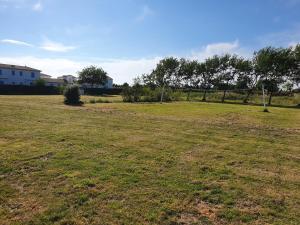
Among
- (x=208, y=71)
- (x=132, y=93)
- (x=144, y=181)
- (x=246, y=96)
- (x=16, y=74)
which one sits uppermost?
(x=208, y=71)

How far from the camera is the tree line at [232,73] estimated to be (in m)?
32.8

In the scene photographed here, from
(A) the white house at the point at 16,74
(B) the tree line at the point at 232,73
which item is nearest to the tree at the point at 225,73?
(B) the tree line at the point at 232,73

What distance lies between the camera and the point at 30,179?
166 inches

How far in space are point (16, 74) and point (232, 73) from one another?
137 feet

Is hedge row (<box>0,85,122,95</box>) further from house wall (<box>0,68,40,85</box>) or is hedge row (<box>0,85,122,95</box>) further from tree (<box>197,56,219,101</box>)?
tree (<box>197,56,219,101</box>)

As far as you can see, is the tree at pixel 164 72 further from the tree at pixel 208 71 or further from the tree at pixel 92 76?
the tree at pixel 92 76

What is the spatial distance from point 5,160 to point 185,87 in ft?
132

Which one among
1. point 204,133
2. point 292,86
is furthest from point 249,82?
point 204,133

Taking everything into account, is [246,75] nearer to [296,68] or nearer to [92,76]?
[296,68]

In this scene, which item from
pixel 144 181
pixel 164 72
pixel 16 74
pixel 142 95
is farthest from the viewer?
pixel 16 74

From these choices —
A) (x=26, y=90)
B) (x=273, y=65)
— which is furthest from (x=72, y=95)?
(x=273, y=65)

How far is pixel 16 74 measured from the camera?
5409 centimetres

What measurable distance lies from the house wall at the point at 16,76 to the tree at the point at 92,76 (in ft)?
31.8

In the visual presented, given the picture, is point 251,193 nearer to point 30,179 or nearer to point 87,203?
point 87,203
